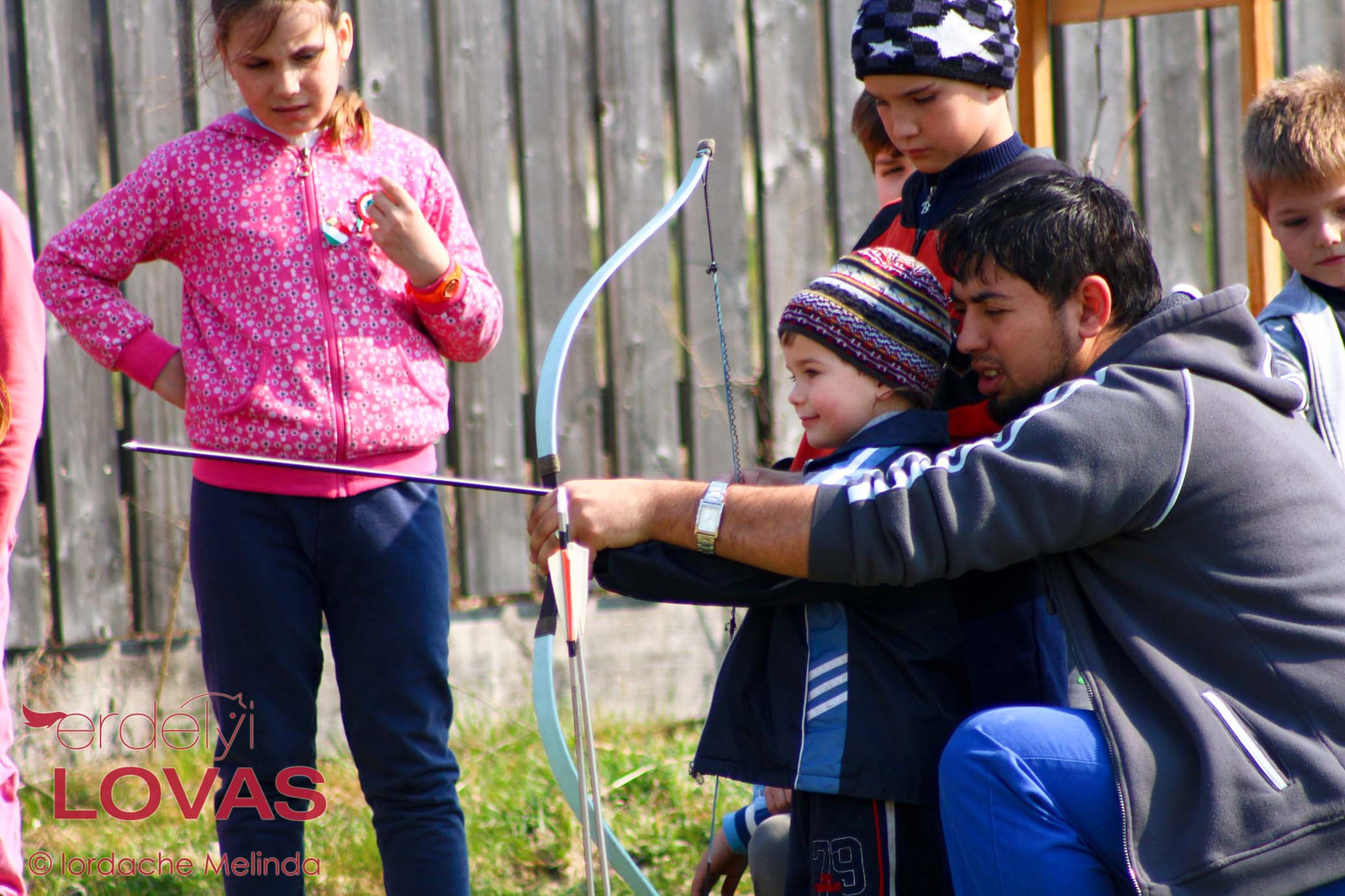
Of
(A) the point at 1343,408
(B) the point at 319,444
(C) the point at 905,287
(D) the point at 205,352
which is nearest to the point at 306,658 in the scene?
(B) the point at 319,444

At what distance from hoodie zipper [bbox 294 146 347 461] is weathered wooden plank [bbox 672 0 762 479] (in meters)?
1.63

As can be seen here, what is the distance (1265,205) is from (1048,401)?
1143 millimetres

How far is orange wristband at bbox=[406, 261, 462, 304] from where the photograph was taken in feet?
8.20

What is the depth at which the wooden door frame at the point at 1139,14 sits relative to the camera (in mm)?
2980

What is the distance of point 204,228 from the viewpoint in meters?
2.53

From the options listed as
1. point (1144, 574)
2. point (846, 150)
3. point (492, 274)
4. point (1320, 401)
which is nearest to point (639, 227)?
point (492, 274)

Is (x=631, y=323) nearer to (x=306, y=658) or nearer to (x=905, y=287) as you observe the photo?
(x=306, y=658)

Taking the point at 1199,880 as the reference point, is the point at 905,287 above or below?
above

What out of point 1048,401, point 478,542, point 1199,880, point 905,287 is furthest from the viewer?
point 478,542

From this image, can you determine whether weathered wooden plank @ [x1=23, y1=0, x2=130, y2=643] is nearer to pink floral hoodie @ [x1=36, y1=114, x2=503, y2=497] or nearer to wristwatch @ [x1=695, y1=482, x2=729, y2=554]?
pink floral hoodie @ [x1=36, y1=114, x2=503, y2=497]

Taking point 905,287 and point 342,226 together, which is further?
point 342,226

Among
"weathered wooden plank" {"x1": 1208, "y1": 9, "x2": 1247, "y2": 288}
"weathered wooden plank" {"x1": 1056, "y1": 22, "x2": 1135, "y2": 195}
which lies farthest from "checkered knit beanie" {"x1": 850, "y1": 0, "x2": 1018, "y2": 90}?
"weathered wooden plank" {"x1": 1208, "y1": 9, "x2": 1247, "y2": 288}

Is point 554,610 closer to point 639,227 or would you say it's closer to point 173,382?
point 173,382

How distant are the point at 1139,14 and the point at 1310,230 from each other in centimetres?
87
